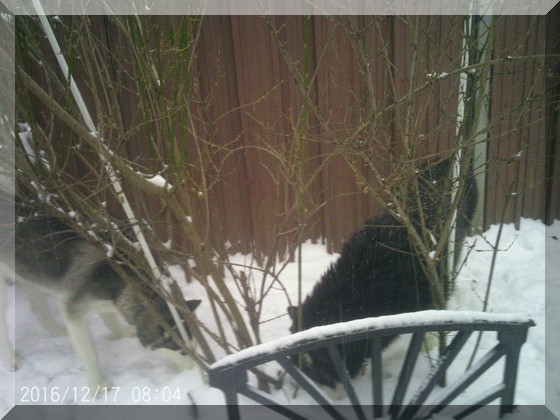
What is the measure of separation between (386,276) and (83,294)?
7.65ft

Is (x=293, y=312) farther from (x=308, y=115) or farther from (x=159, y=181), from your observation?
(x=308, y=115)

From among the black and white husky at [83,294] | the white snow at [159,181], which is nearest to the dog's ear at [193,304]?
the black and white husky at [83,294]

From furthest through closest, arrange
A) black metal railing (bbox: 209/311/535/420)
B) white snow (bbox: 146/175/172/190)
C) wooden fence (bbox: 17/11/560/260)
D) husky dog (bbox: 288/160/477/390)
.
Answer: wooden fence (bbox: 17/11/560/260) < husky dog (bbox: 288/160/477/390) < white snow (bbox: 146/175/172/190) < black metal railing (bbox: 209/311/535/420)

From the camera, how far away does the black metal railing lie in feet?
5.89

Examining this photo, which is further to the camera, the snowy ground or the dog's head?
the dog's head

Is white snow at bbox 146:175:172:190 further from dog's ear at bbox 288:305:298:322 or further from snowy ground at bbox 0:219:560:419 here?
dog's ear at bbox 288:305:298:322

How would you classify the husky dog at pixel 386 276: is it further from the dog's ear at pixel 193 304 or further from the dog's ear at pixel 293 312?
the dog's ear at pixel 193 304

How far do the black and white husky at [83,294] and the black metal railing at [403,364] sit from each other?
1.09m

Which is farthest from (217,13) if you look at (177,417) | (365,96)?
(177,417)

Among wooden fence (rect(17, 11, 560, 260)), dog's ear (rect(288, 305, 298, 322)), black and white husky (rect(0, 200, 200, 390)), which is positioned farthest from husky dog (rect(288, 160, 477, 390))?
black and white husky (rect(0, 200, 200, 390))

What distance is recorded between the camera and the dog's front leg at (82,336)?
2785 millimetres

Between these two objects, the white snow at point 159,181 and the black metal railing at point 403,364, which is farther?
the white snow at point 159,181

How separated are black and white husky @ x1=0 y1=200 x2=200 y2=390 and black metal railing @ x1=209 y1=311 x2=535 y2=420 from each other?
1092mm

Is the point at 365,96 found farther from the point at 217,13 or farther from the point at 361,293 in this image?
the point at 217,13
